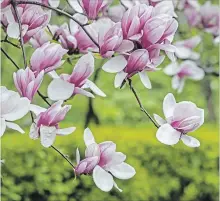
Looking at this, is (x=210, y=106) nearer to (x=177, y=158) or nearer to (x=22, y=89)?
(x=177, y=158)

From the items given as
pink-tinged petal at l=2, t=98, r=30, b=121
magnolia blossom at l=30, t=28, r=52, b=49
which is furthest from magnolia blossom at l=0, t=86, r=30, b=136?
magnolia blossom at l=30, t=28, r=52, b=49

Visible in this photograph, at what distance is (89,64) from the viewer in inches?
46.1

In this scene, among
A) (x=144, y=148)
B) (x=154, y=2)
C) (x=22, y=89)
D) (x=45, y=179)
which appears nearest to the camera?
(x=22, y=89)

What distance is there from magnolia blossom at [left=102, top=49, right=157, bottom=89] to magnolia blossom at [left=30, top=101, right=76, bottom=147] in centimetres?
10

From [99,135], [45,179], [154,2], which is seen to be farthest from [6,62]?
[154,2]

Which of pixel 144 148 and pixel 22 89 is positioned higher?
pixel 22 89

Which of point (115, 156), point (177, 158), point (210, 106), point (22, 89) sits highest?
point (22, 89)

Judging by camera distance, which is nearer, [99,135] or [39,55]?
[39,55]

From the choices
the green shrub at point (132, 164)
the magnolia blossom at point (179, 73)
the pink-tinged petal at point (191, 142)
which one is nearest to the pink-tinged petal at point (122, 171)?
the pink-tinged petal at point (191, 142)

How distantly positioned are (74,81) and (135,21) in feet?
0.48

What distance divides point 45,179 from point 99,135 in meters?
0.56

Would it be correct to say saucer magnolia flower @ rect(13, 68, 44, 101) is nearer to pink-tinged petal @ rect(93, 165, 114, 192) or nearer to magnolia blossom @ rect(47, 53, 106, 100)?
magnolia blossom @ rect(47, 53, 106, 100)

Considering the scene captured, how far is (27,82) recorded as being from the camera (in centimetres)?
113

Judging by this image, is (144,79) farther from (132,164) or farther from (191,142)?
(132,164)
